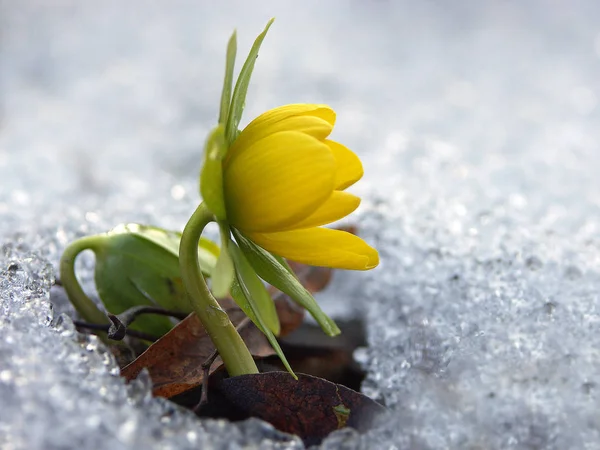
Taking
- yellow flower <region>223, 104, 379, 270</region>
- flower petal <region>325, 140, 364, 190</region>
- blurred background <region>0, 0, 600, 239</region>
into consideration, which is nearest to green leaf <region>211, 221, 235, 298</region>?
yellow flower <region>223, 104, 379, 270</region>

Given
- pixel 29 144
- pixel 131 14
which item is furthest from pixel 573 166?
pixel 131 14

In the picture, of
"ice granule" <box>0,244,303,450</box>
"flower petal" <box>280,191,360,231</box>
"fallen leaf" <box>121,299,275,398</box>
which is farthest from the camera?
"fallen leaf" <box>121,299,275,398</box>

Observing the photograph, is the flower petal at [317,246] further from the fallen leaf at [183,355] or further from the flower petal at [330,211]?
the fallen leaf at [183,355]

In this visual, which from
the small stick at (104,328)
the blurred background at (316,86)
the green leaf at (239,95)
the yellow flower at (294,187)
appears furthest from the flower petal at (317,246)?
the blurred background at (316,86)

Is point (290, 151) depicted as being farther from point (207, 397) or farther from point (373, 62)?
point (373, 62)

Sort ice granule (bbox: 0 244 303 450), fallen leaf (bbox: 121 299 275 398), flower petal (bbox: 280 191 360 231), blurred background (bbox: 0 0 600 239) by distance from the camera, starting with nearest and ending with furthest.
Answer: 1. ice granule (bbox: 0 244 303 450)
2. flower petal (bbox: 280 191 360 231)
3. fallen leaf (bbox: 121 299 275 398)
4. blurred background (bbox: 0 0 600 239)

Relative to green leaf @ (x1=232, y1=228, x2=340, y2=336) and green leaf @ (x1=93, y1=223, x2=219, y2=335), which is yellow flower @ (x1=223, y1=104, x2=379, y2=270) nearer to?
green leaf @ (x1=232, y1=228, x2=340, y2=336)

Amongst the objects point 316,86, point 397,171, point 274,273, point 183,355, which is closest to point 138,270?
point 183,355
